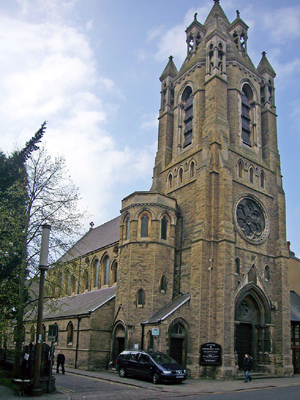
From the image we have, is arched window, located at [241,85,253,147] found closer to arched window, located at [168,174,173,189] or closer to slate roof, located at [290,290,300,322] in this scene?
arched window, located at [168,174,173,189]

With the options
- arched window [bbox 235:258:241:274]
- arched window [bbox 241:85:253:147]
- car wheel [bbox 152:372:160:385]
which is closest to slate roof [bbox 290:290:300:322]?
arched window [bbox 235:258:241:274]

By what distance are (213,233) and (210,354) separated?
7.50 m

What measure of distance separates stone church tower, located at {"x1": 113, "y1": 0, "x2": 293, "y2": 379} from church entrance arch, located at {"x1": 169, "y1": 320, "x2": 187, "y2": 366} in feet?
0.22

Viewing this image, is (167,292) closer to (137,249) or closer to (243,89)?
(137,249)

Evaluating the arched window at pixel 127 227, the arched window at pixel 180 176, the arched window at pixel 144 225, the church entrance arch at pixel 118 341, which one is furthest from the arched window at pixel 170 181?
the church entrance arch at pixel 118 341

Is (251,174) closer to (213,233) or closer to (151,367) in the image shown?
(213,233)

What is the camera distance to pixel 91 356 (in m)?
25.4

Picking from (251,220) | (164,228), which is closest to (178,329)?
(164,228)

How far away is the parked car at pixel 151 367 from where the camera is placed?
18913 millimetres

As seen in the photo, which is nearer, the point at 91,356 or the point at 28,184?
the point at 28,184

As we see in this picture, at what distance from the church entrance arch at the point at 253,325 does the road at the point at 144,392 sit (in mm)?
6659

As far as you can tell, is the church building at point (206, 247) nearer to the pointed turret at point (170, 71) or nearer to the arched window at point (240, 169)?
the arched window at point (240, 169)

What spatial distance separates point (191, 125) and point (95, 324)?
17.6 m

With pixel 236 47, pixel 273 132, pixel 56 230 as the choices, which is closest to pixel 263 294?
pixel 273 132
